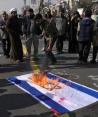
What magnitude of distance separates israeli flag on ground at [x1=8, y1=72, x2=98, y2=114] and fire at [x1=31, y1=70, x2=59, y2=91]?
0.36 ft

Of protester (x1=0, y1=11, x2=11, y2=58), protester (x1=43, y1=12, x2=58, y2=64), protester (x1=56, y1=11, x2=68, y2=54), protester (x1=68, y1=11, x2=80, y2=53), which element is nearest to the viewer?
protester (x1=43, y1=12, x2=58, y2=64)

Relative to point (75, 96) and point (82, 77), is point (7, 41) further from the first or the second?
point (75, 96)

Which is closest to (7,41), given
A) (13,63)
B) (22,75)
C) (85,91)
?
(13,63)

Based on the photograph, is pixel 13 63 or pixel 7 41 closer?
pixel 13 63

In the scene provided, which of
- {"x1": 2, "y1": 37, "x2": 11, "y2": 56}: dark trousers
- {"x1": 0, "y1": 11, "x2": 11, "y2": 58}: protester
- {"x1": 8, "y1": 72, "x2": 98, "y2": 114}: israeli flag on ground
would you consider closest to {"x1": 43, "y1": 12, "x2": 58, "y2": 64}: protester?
{"x1": 0, "y1": 11, "x2": 11, "y2": 58}: protester

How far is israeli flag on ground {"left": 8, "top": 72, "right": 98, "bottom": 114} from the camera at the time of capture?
8410 millimetres

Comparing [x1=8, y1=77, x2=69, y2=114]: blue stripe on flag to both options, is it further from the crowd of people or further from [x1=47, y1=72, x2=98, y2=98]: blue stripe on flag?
the crowd of people

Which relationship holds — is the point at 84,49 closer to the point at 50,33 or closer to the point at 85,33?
the point at 85,33

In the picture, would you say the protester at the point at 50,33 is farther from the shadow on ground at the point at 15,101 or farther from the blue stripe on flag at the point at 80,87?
the shadow on ground at the point at 15,101

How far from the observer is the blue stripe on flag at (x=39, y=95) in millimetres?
8211

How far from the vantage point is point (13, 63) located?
Result: 45.7 ft

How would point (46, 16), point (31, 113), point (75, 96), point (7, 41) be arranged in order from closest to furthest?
point (31, 113)
point (75, 96)
point (46, 16)
point (7, 41)

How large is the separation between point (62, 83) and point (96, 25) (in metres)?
3.75

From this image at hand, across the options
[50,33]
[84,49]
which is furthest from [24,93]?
[84,49]
